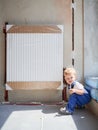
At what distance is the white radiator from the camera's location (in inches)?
162

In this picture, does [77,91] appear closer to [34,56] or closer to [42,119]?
[42,119]

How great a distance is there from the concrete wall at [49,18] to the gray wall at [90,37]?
105 mm

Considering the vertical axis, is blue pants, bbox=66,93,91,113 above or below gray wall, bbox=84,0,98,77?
below

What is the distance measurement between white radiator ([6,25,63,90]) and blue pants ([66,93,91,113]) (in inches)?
26.9

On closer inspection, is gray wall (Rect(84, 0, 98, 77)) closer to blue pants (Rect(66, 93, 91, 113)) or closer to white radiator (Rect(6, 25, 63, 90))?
white radiator (Rect(6, 25, 63, 90))

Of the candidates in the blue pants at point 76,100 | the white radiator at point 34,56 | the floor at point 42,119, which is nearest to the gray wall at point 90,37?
the white radiator at point 34,56

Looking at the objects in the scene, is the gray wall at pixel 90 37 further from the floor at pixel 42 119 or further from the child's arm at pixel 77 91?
the floor at pixel 42 119

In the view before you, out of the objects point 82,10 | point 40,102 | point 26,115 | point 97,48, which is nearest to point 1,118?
point 26,115

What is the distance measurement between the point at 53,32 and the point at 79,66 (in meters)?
0.72

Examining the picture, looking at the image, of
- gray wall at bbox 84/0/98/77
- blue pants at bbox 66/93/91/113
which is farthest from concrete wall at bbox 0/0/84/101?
blue pants at bbox 66/93/91/113

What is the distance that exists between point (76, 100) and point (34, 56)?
3.60 feet

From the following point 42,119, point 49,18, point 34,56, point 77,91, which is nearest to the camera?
point 42,119

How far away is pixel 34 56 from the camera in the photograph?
4121mm

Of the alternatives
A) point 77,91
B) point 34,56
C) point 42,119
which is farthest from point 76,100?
point 34,56
